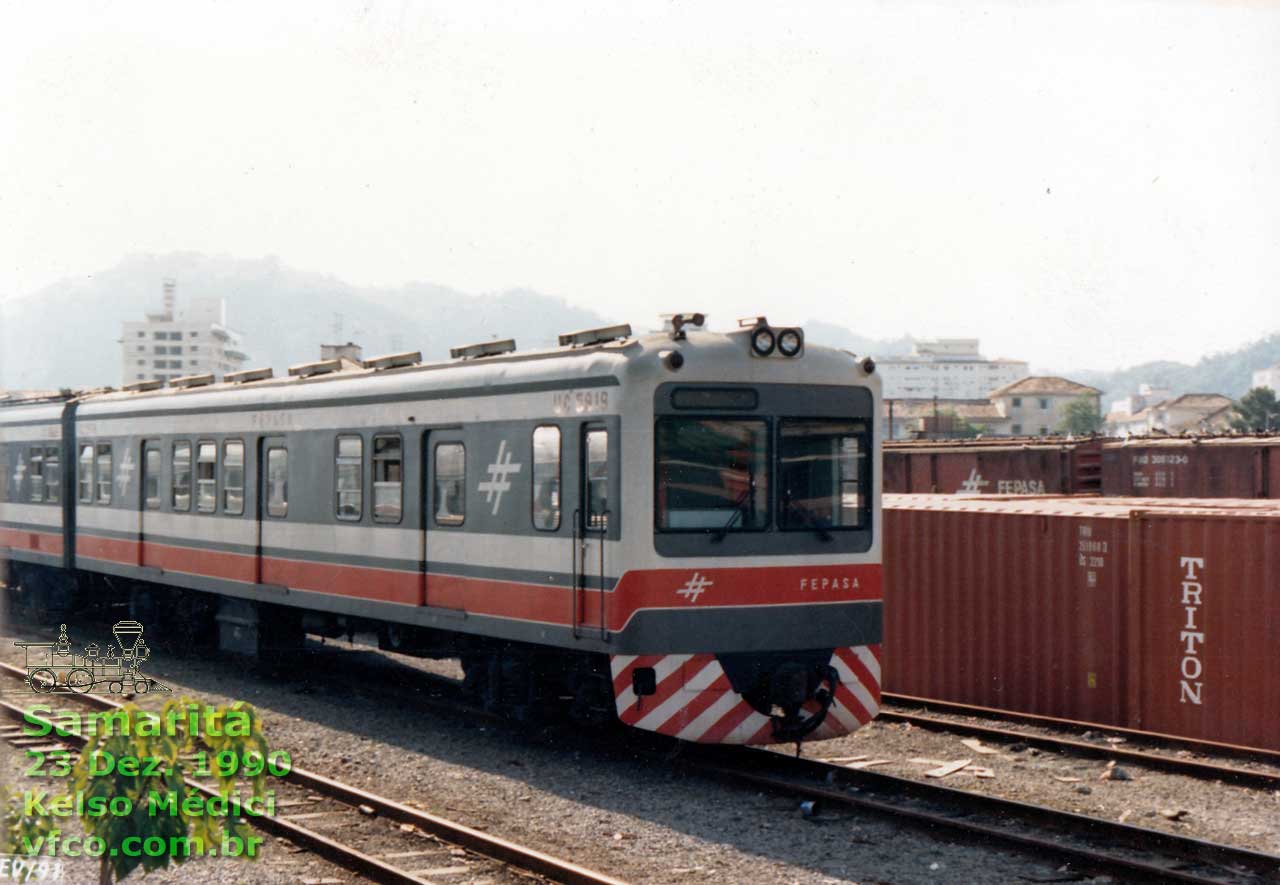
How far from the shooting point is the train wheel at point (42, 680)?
16.2 m

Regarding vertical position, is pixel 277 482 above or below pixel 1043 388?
below

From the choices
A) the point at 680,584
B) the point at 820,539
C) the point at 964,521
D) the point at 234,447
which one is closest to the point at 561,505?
the point at 680,584

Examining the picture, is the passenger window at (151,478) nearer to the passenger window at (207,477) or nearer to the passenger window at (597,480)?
the passenger window at (207,477)

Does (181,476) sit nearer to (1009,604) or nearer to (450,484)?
(450,484)

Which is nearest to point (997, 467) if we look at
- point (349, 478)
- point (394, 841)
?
point (349, 478)

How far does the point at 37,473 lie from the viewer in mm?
22344

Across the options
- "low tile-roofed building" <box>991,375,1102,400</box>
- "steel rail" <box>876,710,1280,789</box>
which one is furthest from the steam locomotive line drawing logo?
"low tile-roofed building" <box>991,375,1102,400</box>

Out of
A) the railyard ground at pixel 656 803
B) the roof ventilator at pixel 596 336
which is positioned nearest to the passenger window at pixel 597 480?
the roof ventilator at pixel 596 336

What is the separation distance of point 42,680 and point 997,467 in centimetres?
1776

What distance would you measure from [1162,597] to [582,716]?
5.72 m

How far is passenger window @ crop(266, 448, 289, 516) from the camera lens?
1559 centimetres

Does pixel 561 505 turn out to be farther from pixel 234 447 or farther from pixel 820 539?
pixel 234 447

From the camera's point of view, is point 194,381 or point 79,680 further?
point 194,381

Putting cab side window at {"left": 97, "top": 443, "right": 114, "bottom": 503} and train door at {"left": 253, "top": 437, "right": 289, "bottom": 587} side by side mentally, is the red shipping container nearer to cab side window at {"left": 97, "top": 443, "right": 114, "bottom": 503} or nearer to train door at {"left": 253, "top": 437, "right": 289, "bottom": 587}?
→ train door at {"left": 253, "top": 437, "right": 289, "bottom": 587}
